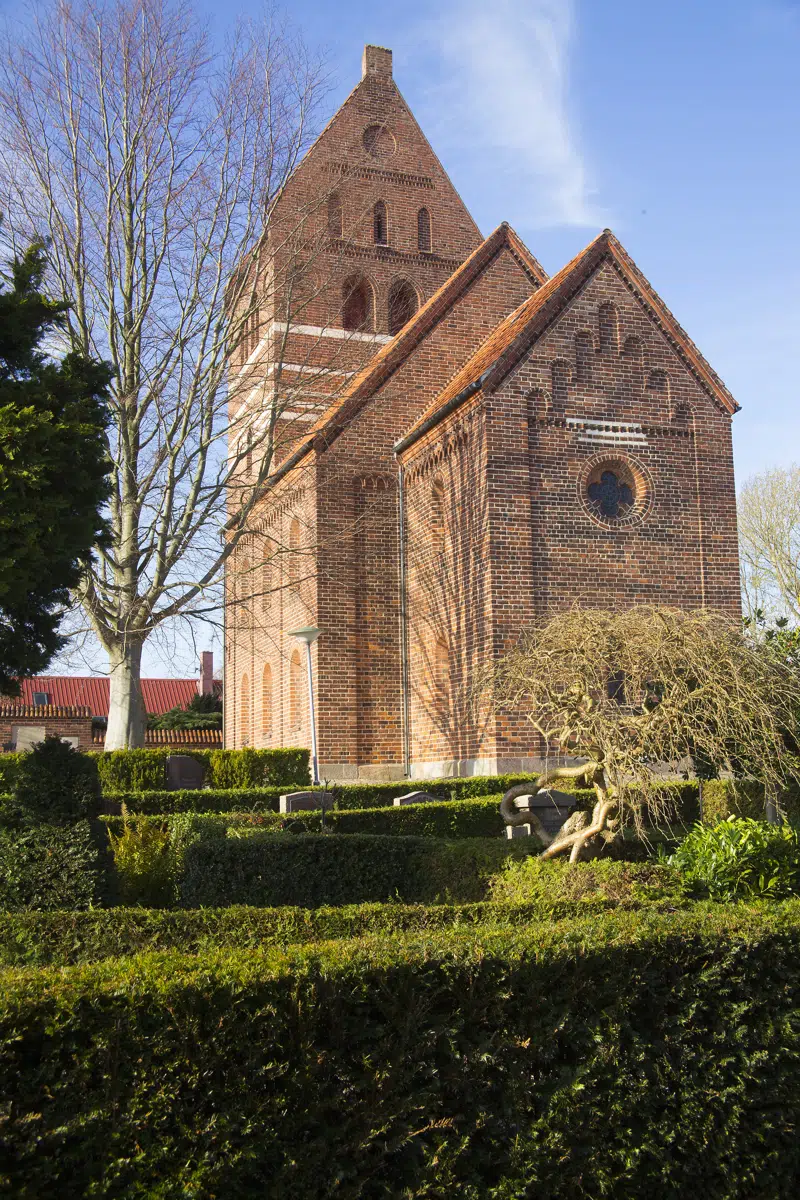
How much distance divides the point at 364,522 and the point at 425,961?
1692cm

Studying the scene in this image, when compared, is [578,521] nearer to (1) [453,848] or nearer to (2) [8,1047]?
(1) [453,848]

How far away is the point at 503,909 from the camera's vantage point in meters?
6.53

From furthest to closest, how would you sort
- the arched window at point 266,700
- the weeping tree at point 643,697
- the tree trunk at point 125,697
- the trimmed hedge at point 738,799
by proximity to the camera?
1. the arched window at point 266,700
2. the tree trunk at point 125,697
3. the trimmed hedge at point 738,799
4. the weeping tree at point 643,697

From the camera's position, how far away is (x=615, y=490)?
18.8m

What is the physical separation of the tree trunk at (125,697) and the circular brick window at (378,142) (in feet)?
49.1

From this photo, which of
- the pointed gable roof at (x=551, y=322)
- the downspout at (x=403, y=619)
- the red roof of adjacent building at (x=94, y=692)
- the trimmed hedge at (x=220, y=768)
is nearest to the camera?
the trimmed hedge at (x=220, y=768)

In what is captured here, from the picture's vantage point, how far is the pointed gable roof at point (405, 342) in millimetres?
20703

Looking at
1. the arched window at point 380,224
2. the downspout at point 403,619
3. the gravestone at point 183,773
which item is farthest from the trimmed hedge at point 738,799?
the arched window at point 380,224

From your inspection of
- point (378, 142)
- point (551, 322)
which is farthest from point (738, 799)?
point (378, 142)

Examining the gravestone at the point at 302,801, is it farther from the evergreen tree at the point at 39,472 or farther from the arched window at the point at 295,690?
the arched window at the point at 295,690

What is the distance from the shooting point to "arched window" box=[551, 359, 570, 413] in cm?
1831

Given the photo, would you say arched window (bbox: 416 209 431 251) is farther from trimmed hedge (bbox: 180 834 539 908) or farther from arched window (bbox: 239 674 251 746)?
trimmed hedge (bbox: 180 834 539 908)

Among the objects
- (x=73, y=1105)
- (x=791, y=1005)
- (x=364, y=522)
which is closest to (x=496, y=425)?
(x=364, y=522)

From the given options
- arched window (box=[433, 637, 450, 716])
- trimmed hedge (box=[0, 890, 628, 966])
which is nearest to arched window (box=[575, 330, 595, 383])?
arched window (box=[433, 637, 450, 716])
